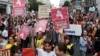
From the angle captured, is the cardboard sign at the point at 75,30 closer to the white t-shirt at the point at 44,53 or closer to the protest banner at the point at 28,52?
the protest banner at the point at 28,52

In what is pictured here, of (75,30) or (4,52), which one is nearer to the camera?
(4,52)

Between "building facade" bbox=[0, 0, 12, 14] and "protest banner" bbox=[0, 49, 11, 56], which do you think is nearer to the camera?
"protest banner" bbox=[0, 49, 11, 56]

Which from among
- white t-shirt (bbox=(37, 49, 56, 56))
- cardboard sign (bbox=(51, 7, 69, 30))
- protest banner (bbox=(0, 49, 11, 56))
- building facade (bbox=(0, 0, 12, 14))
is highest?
cardboard sign (bbox=(51, 7, 69, 30))

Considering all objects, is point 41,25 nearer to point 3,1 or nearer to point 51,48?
point 51,48

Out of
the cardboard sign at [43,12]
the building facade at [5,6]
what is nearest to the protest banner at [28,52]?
the cardboard sign at [43,12]

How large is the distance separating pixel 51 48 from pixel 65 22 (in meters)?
3.20

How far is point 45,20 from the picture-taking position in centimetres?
1173

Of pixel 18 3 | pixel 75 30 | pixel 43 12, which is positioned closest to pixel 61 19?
pixel 43 12

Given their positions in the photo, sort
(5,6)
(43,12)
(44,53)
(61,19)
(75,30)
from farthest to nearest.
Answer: (5,6), (75,30), (43,12), (61,19), (44,53)

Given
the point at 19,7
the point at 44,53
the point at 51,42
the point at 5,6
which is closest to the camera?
the point at 44,53

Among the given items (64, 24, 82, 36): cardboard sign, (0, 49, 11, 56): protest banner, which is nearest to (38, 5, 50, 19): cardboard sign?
(64, 24, 82, 36): cardboard sign

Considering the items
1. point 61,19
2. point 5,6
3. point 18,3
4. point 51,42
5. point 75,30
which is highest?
point 18,3

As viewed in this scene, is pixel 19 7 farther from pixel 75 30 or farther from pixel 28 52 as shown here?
pixel 28 52

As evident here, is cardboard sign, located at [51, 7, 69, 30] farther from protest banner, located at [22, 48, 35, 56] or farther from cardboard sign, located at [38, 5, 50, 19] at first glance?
protest banner, located at [22, 48, 35, 56]
